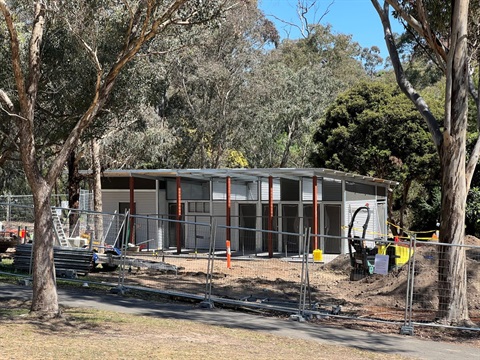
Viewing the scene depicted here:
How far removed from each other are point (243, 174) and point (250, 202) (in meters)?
3.81

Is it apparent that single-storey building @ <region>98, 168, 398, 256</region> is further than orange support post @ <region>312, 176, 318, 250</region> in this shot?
Yes

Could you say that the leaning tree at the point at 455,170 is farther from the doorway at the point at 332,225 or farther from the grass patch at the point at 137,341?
the doorway at the point at 332,225

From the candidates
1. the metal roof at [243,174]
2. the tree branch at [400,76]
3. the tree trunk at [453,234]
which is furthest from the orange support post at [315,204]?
the tree trunk at [453,234]

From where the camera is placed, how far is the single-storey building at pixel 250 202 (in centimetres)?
3195

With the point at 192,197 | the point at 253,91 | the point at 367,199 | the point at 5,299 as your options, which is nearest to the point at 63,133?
the point at 5,299

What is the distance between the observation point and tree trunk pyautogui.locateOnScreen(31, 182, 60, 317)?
1263cm

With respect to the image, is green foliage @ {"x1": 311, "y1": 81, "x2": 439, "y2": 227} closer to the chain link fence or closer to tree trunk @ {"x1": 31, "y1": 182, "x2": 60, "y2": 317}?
the chain link fence

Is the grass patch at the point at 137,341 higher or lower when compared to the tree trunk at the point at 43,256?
lower

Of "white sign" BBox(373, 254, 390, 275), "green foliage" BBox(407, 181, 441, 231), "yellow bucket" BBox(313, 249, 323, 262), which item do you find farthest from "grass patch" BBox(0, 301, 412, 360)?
"green foliage" BBox(407, 181, 441, 231)

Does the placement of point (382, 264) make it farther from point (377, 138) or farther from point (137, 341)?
point (377, 138)

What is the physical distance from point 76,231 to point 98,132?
8.01 metres

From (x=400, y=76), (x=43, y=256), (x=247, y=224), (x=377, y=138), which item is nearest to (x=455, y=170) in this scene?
(x=400, y=76)

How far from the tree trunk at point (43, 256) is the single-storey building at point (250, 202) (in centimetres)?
1740

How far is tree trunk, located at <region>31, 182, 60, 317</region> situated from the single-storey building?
17404 mm
